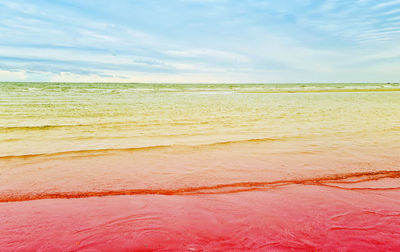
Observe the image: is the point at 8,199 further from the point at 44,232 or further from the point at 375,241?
the point at 375,241

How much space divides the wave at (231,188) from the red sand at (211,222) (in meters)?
0.16

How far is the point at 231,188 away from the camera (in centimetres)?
491

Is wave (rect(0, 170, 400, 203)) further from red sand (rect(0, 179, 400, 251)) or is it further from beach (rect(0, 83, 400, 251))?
red sand (rect(0, 179, 400, 251))

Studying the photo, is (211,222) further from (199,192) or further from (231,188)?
(231,188)

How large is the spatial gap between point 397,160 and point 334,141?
2.11 meters

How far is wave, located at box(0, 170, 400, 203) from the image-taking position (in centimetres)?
453

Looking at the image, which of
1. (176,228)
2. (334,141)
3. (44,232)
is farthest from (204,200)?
(334,141)

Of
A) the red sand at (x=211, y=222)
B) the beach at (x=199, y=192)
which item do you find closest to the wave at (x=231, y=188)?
the beach at (x=199, y=192)

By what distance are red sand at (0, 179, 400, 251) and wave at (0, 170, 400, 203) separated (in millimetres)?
163

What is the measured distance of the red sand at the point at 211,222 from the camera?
3178 millimetres

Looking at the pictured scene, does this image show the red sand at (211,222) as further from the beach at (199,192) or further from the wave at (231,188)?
the wave at (231,188)

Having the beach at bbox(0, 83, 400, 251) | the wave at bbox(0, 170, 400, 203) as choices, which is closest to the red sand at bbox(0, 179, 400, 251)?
the beach at bbox(0, 83, 400, 251)

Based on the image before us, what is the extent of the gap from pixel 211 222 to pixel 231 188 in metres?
1.32

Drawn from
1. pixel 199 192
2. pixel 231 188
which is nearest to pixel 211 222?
pixel 199 192
